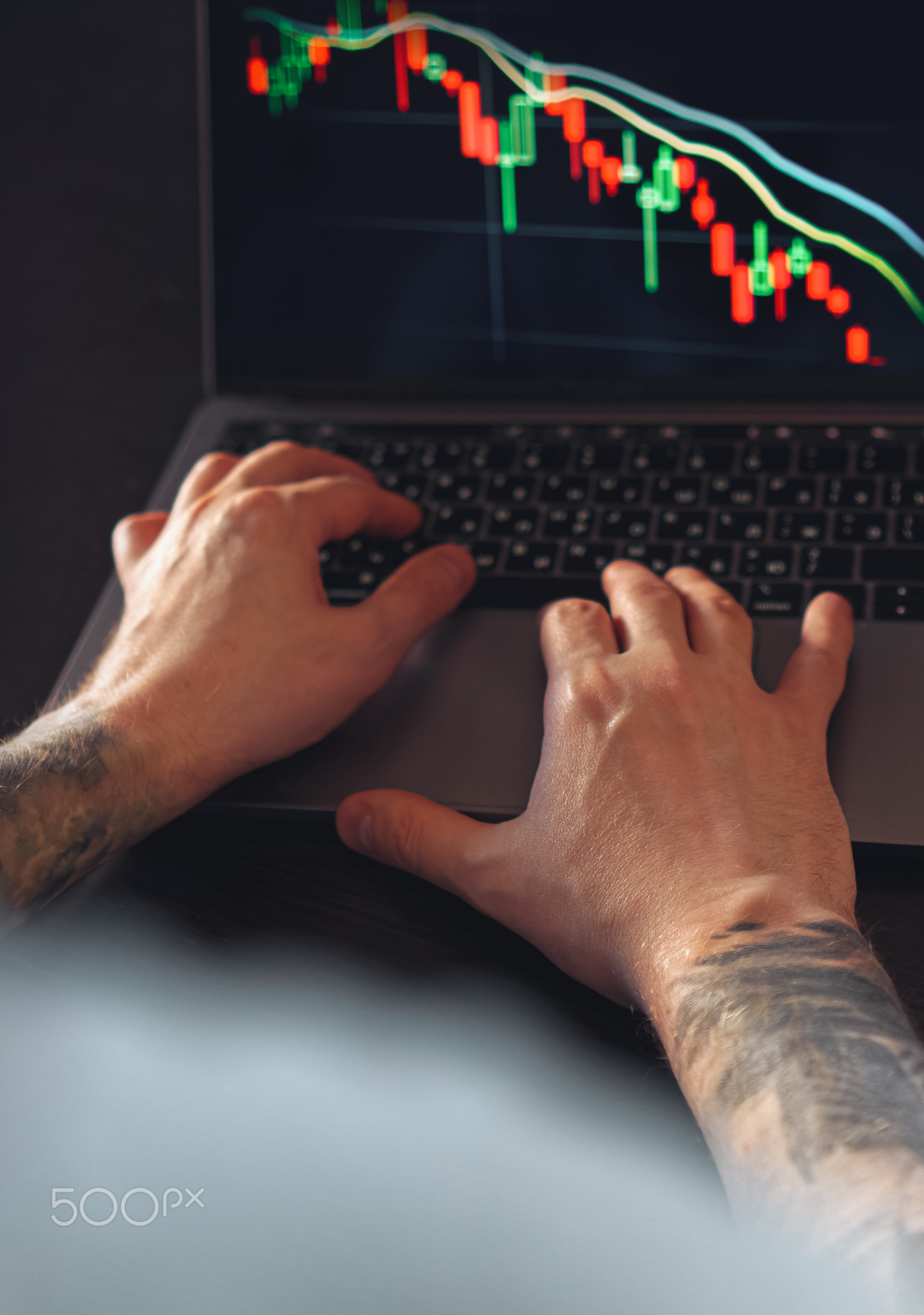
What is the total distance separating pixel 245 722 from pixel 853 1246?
0.40 m

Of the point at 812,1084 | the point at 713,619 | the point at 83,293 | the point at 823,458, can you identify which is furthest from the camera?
the point at 83,293

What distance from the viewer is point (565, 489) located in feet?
2.41

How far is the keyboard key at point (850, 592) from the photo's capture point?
634mm

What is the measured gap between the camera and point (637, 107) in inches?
29.6

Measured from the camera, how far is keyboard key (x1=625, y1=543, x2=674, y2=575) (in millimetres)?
682

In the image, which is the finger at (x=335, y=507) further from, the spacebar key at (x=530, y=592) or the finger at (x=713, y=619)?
the finger at (x=713, y=619)

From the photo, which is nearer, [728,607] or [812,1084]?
[812,1084]

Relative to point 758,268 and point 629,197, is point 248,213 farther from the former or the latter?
point 758,268

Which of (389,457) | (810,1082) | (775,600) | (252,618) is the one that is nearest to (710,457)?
(775,600)

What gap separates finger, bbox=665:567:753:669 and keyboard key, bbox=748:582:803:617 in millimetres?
11

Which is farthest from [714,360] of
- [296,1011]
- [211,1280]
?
[211,1280]

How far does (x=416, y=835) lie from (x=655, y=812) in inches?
5.0

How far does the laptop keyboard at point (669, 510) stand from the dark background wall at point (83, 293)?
0.79 feet

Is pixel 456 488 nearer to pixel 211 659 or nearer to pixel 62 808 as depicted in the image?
pixel 211 659
